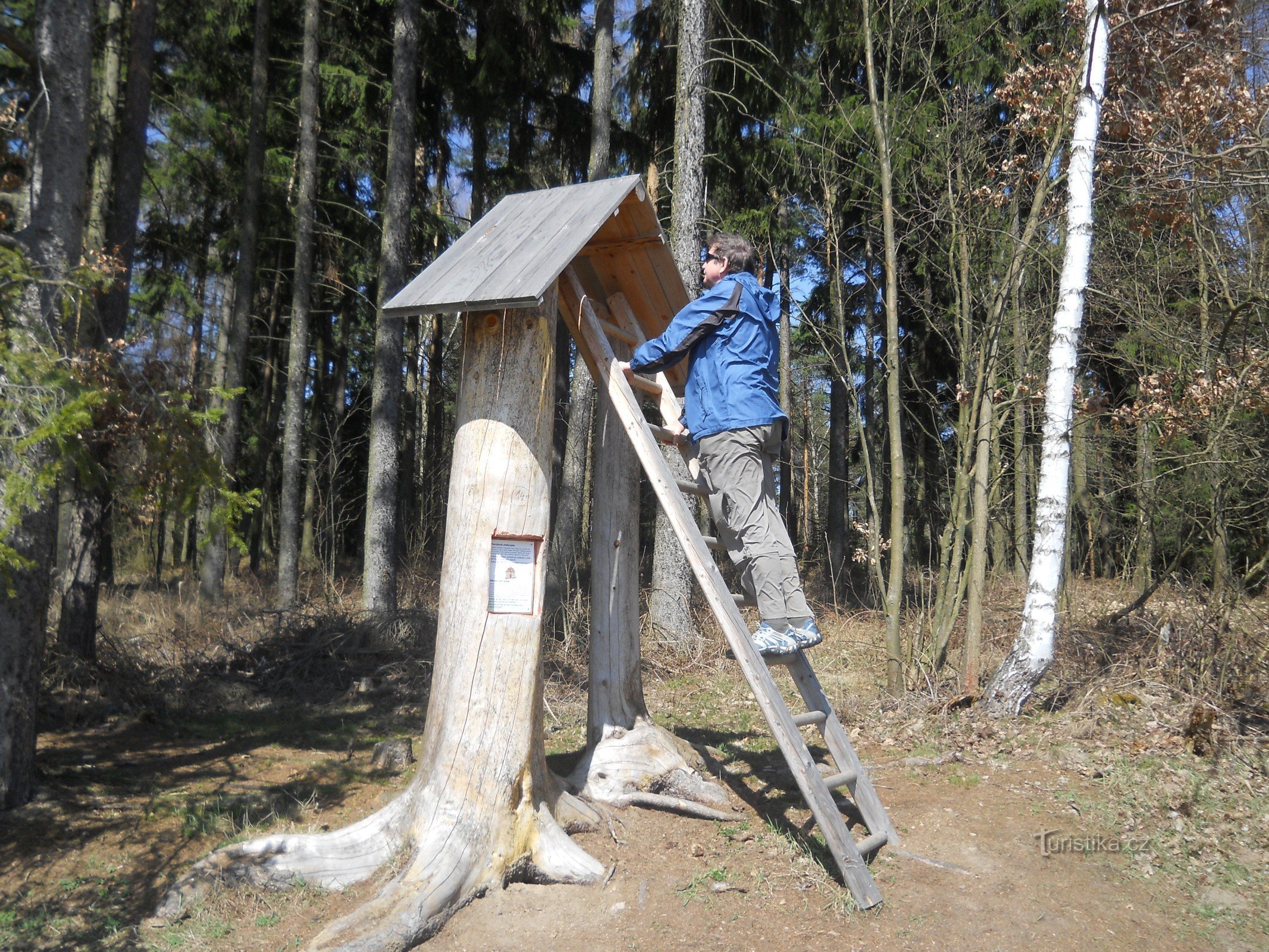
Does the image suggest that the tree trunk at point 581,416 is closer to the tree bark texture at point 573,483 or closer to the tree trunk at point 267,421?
the tree bark texture at point 573,483

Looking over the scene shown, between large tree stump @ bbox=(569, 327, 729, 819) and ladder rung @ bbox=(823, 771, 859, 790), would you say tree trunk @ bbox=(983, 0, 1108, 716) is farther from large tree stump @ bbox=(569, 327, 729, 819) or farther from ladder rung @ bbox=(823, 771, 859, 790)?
large tree stump @ bbox=(569, 327, 729, 819)

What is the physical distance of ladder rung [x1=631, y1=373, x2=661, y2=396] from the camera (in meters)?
5.01

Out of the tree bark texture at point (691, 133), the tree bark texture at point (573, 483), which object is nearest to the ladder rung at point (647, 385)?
the tree bark texture at point (691, 133)

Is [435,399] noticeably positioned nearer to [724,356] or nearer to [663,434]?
[663,434]

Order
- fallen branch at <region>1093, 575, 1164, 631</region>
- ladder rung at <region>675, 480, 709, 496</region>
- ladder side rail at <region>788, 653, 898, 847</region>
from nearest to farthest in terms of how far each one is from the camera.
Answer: ladder side rail at <region>788, 653, 898, 847</region> < ladder rung at <region>675, 480, 709, 496</region> < fallen branch at <region>1093, 575, 1164, 631</region>

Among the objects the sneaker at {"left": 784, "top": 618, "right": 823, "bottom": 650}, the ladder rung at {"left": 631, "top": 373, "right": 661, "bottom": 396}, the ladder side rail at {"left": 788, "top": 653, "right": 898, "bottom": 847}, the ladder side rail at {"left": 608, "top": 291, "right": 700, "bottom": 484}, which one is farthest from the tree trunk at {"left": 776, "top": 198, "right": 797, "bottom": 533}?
the sneaker at {"left": 784, "top": 618, "right": 823, "bottom": 650}

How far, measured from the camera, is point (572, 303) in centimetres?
472

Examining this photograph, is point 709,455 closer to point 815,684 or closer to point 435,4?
point 815,684

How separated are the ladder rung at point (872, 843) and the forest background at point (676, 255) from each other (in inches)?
110

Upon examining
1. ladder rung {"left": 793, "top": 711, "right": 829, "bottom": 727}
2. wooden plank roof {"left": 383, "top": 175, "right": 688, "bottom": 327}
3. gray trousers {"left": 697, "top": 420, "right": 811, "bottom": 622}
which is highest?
wooden plank roof {"left": 383, "top": 175, "right": 688, "bottom": 327}

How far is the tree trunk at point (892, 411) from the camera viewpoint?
23.3 ft

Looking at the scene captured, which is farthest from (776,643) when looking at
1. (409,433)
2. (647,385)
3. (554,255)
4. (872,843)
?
(409,433)

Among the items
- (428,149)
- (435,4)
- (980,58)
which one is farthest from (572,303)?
(428,149)

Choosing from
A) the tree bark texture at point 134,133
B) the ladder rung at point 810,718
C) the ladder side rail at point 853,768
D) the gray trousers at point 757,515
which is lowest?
the ladder side rail at point 853,768
